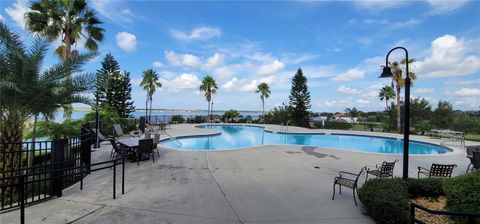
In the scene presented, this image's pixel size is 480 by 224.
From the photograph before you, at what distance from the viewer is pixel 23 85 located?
475 centimetres

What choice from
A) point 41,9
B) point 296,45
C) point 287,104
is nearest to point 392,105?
point 287,104

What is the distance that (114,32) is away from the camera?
12.8 m

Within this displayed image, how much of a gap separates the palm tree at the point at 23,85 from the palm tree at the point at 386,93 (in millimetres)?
33304

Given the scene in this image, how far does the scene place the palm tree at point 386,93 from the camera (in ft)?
99.3

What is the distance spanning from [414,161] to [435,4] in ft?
18.5

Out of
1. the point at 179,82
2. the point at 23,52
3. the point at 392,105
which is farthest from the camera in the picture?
the point at 179,82

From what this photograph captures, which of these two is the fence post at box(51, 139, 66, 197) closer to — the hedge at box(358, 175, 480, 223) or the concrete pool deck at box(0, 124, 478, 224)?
the concrete pool deck at box(0, 124, 478, 224)

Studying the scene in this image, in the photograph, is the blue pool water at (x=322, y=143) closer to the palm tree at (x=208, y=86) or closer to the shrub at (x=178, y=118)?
the shrub at (x=178, y=118)

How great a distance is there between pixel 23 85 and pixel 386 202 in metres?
6.67

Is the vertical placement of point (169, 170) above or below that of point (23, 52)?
below

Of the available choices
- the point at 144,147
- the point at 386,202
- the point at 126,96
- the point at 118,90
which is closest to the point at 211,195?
the point at 386,202

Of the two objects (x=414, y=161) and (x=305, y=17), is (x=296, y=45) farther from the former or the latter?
(x=414, y=161)

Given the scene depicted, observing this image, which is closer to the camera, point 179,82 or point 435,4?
point 435,4

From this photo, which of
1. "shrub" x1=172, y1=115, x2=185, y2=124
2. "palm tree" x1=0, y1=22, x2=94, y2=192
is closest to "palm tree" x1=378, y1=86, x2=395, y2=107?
"shrub" x1=172, y1=115, x2=185, y2=124
